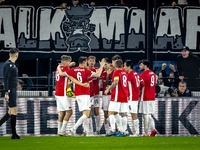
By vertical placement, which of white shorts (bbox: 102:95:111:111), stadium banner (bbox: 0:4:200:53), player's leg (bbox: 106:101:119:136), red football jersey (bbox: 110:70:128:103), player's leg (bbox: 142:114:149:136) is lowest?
player's leg (bbox: 142:114:149:136)

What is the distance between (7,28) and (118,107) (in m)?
7.04

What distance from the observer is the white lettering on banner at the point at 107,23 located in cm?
1410

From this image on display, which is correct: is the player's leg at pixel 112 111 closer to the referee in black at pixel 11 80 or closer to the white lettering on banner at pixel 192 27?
the referee in black at pixel 11 80

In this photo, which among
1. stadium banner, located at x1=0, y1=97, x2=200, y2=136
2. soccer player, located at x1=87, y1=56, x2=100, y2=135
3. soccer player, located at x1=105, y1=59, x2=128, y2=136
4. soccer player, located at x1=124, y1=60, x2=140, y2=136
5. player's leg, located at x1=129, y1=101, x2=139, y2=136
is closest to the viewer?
soccer player, located at x1=105, y1=59, x2=128, y2=136

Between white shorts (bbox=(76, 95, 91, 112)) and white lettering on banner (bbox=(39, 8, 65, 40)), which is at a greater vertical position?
white lettering on banner (bbox=(39, 8, 65, 40))

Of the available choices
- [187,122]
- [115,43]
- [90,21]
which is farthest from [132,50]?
[187,122]

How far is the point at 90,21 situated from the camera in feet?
46.4

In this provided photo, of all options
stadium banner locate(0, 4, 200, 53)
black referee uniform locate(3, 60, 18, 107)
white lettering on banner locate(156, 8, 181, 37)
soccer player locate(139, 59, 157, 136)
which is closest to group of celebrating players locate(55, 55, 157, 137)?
soccer player locate(139, 59, 157, 136)

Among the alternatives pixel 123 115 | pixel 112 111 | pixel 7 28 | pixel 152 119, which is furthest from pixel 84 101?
pixel 7 28

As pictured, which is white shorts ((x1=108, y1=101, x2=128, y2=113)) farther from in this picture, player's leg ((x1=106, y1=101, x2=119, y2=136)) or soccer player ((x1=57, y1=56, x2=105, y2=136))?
soccer player ((x1=57, y1=56, x2=105, y2=136))

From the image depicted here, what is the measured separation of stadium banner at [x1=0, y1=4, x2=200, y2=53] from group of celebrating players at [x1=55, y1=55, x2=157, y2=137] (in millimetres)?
4649

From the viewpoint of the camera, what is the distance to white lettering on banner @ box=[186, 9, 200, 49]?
14.0 m

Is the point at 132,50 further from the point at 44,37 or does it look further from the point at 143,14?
the point at 44,37

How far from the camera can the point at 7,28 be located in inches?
555
